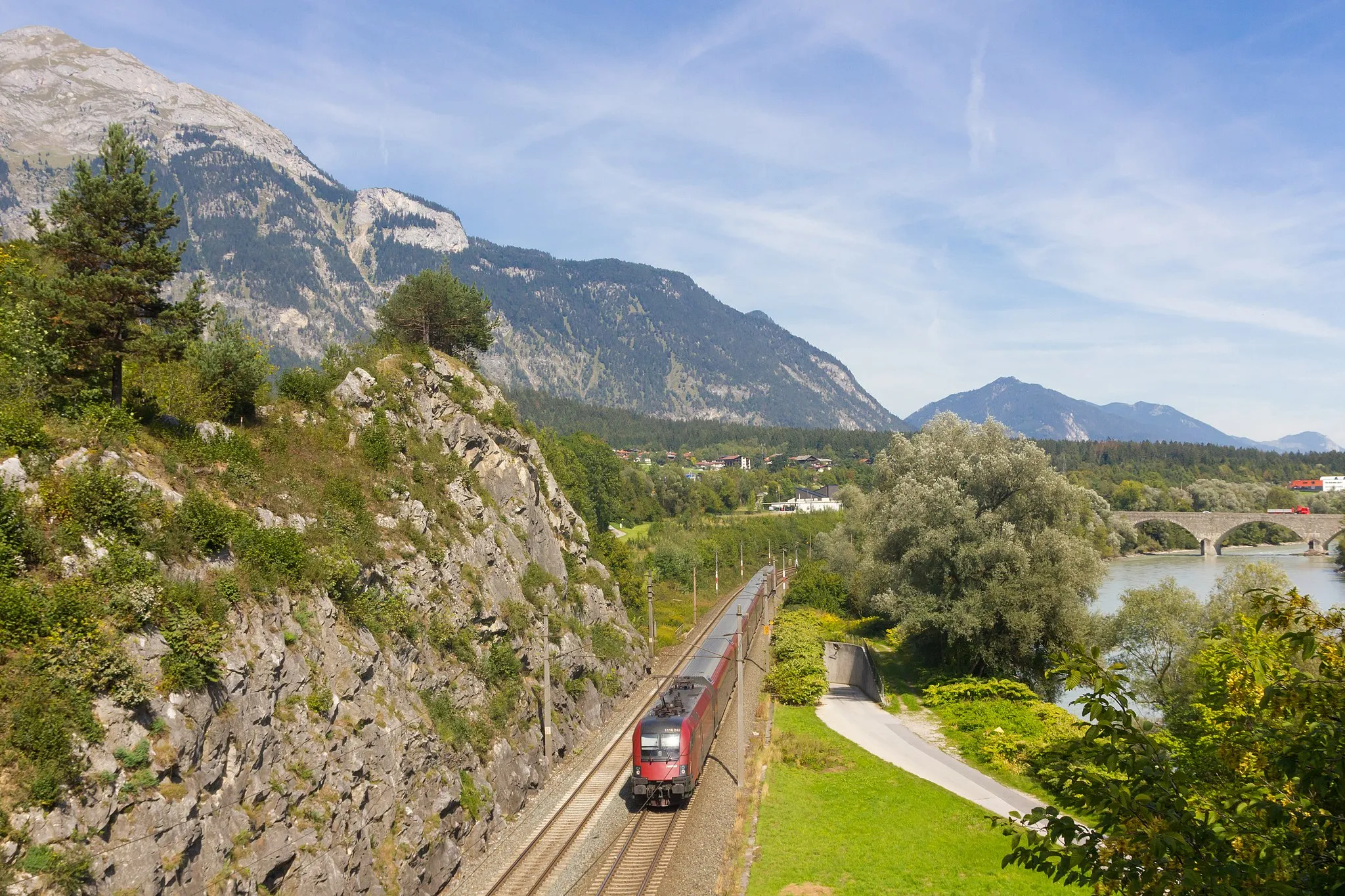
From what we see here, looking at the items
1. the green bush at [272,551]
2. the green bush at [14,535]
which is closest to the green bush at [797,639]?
the green bush at [272,551]

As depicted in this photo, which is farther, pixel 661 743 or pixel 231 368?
pixel 231 368

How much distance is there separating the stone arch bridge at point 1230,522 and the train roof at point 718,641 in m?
91.2

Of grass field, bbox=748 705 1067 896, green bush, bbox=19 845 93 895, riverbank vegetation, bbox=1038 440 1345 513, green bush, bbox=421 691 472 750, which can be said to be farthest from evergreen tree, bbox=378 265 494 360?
riverbank vegetation, bbox=1038 440 1345 513

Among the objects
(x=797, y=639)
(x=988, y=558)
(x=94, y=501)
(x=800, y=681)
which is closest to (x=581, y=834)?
(x=94, y=501)

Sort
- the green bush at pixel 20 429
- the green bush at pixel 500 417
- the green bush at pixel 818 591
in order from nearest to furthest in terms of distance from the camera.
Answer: the green bush at pixel 20 429 < the green bush at pixel 500 417 < the green bush at pixel 818 591

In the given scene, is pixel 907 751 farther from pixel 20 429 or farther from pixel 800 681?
pixel 20 429

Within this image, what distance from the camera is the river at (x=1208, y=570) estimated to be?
75.5 meters

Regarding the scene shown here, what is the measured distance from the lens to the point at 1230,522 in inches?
4870

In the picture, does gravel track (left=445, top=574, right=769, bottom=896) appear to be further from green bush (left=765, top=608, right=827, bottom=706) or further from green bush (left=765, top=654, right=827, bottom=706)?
green bush (left=765, top=608, right=827, bottom=706)

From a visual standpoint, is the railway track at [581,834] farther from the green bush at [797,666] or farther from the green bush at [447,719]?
the green bush at [797,666]

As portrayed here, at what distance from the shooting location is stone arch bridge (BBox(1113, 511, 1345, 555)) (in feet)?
392

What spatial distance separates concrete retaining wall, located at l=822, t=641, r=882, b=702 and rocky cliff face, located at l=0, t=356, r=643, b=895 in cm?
1635

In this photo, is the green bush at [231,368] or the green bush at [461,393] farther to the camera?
the green bush at [461,393]

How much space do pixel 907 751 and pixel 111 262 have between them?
109 feet
